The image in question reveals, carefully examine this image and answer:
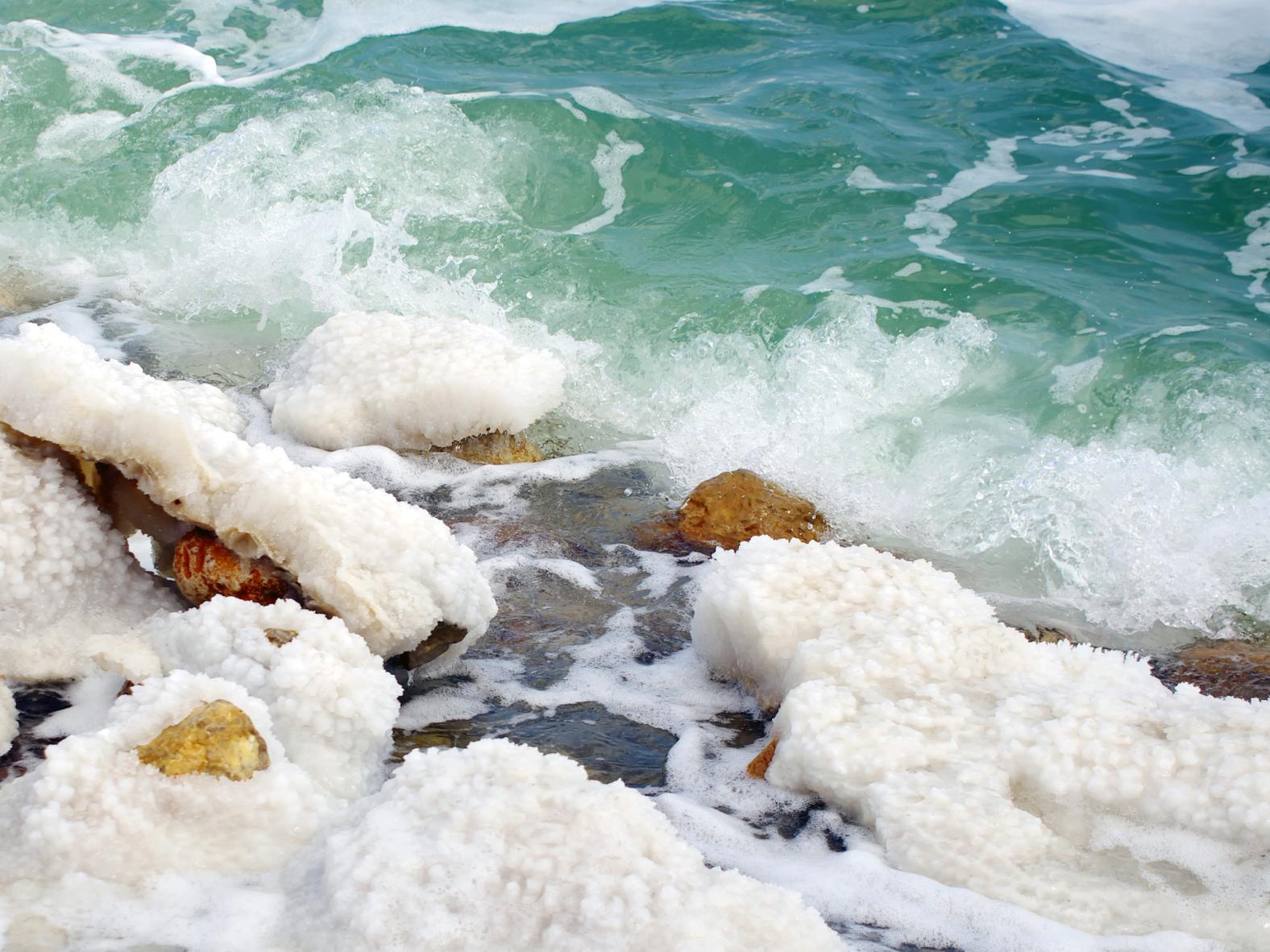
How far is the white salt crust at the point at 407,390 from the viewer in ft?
13.8

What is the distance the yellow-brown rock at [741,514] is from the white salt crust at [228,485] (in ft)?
3.92

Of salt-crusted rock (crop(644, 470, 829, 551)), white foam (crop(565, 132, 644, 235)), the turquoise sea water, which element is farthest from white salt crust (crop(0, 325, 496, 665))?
white foam (crop(565, 132, 644, 235))

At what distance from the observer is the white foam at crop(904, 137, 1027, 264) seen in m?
6.35

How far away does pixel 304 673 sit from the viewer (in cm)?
226

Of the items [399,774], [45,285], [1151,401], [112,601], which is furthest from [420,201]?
[399,774]

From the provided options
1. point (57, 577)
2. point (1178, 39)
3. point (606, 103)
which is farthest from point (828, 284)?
point (1178, 39)

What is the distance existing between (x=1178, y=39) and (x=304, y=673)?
838 centimetres

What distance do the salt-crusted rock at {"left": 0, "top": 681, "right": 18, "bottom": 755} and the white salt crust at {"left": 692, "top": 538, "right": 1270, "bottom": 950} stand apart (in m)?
1.41

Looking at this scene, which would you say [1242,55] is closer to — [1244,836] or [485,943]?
[1244,836]

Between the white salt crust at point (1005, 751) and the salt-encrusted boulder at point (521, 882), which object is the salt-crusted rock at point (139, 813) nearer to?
the salt-encrusted boulder at point (521, 882)

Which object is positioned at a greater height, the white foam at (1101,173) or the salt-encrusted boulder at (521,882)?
the white foam at (1101,173)

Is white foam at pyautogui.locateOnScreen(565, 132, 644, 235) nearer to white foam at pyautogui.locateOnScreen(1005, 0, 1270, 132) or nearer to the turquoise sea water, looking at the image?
the turquoise sea water

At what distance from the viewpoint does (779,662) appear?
2.71 m

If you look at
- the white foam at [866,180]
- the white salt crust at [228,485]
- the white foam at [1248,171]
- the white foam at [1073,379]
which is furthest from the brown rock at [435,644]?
the white foam at [1248,171]
